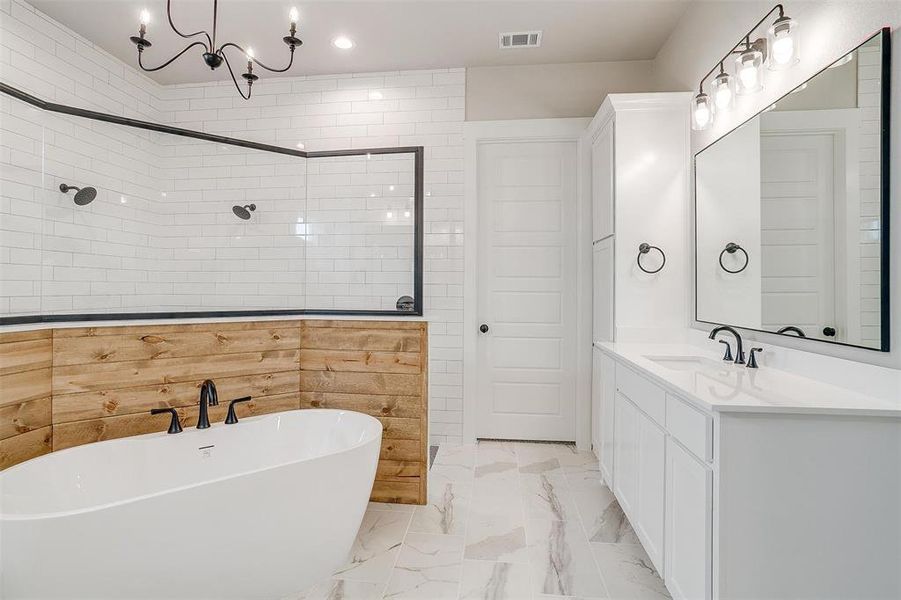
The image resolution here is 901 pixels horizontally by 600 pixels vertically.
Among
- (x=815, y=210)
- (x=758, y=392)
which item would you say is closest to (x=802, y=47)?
(x=815, y=210)

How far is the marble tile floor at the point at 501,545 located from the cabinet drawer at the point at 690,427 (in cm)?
75

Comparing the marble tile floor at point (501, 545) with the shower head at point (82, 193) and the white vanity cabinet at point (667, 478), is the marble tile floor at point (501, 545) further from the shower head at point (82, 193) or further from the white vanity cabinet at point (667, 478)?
the shower head at point (82, 193)

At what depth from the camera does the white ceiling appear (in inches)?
101

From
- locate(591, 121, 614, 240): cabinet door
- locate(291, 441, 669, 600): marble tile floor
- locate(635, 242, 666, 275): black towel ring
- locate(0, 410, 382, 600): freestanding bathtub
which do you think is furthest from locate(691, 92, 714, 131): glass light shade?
locate(0, 410, 382, 600): freestanding bathtub

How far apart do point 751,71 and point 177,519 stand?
276cm

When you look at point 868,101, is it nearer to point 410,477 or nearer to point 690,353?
point 690,353

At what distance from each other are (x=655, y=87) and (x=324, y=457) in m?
3.25

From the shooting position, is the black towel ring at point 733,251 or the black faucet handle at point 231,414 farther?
the black faucet handle at point 231,414

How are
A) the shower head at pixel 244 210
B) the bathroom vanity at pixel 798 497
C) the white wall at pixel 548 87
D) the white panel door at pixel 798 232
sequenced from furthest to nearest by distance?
the white wall at pixel 548 87 < the shower head at pixel 244 210 < the white panel door at pixel 798 232 < the bathroom vanity at pixel 798 497

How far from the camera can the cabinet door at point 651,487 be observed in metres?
1.58

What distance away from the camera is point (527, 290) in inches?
129

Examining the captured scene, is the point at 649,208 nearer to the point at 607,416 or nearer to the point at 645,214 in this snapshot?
the point at 645,214

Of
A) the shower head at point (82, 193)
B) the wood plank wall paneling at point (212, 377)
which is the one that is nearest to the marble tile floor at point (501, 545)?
the wood plank wall paneling at point (212, 377)

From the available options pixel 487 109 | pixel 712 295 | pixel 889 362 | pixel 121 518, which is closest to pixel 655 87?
pixel 487 109
